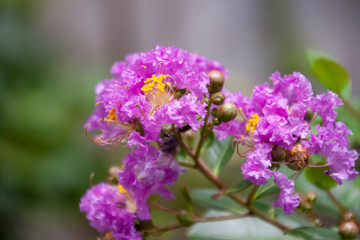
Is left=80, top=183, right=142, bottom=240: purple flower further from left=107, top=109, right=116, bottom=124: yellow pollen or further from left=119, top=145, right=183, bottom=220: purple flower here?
left=107, top=109, right=116, bottom=124: yellow pollen

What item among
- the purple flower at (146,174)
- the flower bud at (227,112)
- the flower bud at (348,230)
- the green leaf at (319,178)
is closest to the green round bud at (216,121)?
the flower bud at (227,112)

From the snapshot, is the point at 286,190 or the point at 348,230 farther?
the point at 348,230

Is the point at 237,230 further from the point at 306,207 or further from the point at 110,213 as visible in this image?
the point at 110,213

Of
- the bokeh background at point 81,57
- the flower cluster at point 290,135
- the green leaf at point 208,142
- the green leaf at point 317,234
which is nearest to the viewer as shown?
the flower cluster at point 290,135

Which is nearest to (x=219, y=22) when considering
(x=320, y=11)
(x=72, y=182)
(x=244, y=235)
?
(x=320, y=11)

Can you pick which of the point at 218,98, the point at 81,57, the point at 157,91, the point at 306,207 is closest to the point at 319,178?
the point at 306,207

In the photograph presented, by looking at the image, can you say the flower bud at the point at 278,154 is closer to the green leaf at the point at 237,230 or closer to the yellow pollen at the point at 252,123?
the yellow pollen at the point at 252,123
